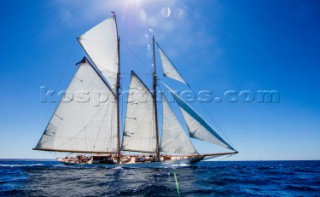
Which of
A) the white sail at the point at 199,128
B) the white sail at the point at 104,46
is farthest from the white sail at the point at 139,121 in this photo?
the white sail at the point at 199,128

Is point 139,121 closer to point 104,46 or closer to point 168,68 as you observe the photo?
point 168,68

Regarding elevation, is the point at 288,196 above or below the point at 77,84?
below

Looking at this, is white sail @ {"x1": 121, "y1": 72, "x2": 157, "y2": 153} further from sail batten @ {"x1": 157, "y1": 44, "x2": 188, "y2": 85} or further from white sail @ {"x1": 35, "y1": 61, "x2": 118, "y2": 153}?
sail batten @ {"x1": 157, "y1": 44, "x2": 188, "y2": 85}

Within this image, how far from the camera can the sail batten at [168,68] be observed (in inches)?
1491

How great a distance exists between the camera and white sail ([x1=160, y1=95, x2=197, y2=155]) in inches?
1393

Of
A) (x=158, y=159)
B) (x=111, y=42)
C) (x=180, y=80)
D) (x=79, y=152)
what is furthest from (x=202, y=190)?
(x=111, y=42)

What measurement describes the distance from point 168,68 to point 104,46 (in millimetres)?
11833

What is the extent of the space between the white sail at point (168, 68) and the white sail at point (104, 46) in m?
9.17

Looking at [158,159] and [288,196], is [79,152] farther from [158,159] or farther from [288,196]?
[288,196]

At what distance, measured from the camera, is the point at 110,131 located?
3897cm

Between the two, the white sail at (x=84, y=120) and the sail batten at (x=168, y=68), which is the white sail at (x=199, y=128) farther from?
the white sail at (x=84, y=120)

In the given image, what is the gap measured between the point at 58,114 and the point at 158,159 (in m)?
16.5

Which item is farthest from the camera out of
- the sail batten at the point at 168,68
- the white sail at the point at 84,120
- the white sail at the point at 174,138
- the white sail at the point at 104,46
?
the white sail at the point at 104,46

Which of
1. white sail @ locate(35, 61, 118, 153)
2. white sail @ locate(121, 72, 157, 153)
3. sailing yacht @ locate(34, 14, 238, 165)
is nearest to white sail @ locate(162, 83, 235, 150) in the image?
sailing yacht @ locate(34, 14, 238, 165)
